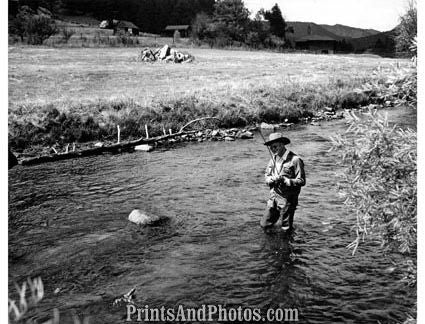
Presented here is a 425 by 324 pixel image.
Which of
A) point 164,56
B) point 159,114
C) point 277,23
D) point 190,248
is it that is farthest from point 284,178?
point 277,23

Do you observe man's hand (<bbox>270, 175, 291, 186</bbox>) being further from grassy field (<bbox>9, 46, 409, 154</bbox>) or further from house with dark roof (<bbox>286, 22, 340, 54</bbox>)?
→ house with dark roof (<bbox>286, 22, 340, 54</bbox>)

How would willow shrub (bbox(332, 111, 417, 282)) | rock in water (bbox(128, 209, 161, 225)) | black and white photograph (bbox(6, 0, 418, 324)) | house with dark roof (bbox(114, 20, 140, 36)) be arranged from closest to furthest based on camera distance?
willow shrub (bbox(332, 111, 417, 282)), black and white photograph (bbox(6, 0, 418, 324)), rock in water (bbox(128, 209, 161, 225)), house with dark roof (bbox(114, 20, 140, 36))

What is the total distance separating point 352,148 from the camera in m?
5.79

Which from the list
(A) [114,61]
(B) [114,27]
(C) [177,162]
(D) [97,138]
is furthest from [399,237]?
(B) [114,27]

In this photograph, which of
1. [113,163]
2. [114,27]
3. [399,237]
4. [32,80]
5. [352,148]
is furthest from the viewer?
[114,27]

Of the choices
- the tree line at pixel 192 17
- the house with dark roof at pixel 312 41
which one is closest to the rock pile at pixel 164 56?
the tree line at pixel 192 17

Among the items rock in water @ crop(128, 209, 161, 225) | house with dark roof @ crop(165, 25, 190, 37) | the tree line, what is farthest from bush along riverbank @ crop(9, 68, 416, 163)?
house with dark roof @ crop(165, 25, 190, 37)

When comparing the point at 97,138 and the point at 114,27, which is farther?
the point at 114,27

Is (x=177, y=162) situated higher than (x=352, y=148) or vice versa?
(x=352, y=148)

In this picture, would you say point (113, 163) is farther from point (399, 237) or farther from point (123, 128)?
point (399, 237)

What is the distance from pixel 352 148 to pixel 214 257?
470 centimetres

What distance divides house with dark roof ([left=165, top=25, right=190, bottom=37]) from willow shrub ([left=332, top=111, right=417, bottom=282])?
1677 inches

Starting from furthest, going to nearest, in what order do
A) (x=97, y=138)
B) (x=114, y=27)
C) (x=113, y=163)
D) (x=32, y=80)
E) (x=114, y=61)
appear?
(x=114, y=27) → (x=114, y=61) → (x=32, y=80) → (x=97, y=138) → (x=113, y=163)

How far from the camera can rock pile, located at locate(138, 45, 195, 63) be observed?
142 feet
